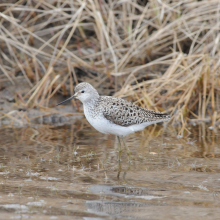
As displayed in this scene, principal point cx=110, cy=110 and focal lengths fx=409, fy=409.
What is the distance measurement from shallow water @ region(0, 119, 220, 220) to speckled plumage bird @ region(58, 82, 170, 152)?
1.50 feet

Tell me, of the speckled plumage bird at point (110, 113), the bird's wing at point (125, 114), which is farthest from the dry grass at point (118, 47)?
the speckled plumage bird at point (110, 113)

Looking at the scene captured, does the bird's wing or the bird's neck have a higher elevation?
the bird's neck

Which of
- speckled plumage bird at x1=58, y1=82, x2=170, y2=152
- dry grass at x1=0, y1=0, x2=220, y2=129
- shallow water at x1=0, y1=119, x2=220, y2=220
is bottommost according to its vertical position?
shallow water at x1=0, y1=119, x2=220, y2=220

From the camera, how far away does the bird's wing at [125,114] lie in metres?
6.38

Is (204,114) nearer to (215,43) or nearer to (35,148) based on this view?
(215,43)

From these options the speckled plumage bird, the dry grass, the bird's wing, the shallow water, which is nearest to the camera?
the shallow water

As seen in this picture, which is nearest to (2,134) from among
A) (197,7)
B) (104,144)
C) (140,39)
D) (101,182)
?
(104,144)

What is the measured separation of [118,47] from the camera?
399 inches

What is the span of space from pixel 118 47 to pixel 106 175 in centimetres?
516

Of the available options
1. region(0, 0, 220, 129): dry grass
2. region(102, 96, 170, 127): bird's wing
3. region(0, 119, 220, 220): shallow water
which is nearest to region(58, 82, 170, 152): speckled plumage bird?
Result: region(102, 96, 170, 127): bird's wing

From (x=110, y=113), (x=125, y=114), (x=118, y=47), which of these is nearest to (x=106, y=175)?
(x=110, y=113)

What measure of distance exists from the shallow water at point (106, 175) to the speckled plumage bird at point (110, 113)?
1.50 ft

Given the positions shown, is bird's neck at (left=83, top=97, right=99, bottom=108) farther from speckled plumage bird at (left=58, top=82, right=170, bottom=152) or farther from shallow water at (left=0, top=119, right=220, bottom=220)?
shallow water at (left=0, top=119, right=220, bottom=220)

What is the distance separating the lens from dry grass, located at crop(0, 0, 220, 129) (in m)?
8.77
